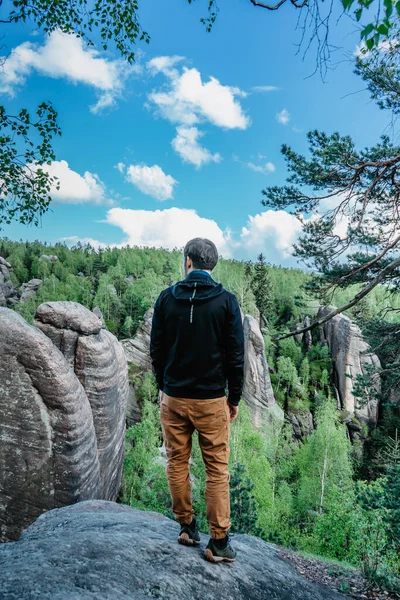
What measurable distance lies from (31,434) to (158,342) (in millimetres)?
7151

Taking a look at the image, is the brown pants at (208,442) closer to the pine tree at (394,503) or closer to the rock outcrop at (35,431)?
the pine tree at (394,503)

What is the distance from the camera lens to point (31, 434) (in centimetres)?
866

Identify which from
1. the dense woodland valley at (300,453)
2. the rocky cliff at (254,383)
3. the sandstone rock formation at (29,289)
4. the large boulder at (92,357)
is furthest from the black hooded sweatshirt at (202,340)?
the sandstone rock formation at (29,289)

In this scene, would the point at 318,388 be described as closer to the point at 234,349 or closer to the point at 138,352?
the point at 138,352

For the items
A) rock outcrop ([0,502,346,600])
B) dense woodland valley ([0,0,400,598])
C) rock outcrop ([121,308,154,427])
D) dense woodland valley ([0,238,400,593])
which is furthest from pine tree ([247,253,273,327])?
rock outcrop ([0,502,346,600])

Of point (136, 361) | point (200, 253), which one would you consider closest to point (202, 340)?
point (200, 253)

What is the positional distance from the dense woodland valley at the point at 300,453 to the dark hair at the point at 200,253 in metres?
2.65

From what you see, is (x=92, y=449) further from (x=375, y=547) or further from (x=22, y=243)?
(x=22, y=243)

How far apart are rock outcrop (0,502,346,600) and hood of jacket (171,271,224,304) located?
187cm

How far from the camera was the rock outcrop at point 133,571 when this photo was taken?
2.18 m

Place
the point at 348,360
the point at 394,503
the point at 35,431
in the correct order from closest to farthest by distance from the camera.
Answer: the point at 394,503
the point at 35,431
the point at 348,360

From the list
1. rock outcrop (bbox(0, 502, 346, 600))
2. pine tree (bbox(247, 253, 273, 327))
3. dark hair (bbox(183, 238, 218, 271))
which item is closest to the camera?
rock outcrop (bbox(0, 502, 346, 600))

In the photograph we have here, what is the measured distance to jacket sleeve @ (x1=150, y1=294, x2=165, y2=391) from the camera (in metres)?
3.03

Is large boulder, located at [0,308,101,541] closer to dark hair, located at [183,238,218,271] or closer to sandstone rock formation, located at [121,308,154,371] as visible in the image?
dark hair, located at [183,238,218,271]
